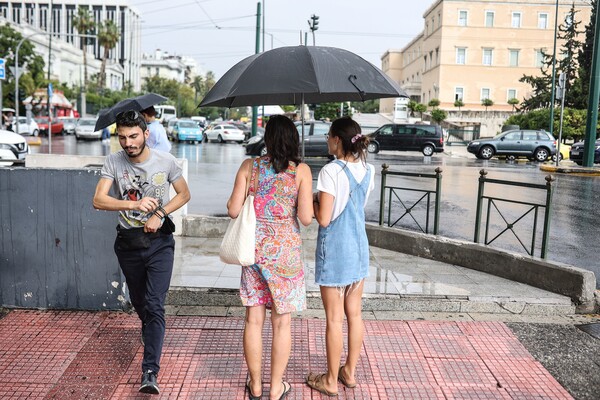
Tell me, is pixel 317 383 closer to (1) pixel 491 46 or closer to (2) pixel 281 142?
(2) pixel 281 142

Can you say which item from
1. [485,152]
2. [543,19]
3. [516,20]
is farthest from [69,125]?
[543,19]

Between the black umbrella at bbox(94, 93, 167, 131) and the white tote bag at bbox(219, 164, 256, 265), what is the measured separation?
1.68m

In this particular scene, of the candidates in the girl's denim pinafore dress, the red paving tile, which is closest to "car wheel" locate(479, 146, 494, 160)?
the red paving tile

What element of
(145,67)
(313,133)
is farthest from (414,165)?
(145,67)

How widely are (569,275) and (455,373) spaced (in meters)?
2.10

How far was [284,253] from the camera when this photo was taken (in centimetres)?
346

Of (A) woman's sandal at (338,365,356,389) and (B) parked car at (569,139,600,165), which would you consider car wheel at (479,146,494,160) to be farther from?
(A) woman's sandal at (338,365,356,389)

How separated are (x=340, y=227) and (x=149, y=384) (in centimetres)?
153

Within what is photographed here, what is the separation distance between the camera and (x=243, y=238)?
11.1 feet

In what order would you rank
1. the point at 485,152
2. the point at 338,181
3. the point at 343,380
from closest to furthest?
1. the point at 338,181
2. the point at 343,380
3. the point at 485,152

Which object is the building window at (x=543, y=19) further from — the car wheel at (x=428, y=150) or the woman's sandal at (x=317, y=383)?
the woman's sandal at (x=317, y=383)

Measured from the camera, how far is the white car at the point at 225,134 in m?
40.4

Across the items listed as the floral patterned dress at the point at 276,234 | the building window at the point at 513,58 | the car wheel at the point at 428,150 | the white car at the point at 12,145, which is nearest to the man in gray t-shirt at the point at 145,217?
the floral patterned dress at the point at 276,234

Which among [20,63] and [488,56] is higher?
[488,56]
